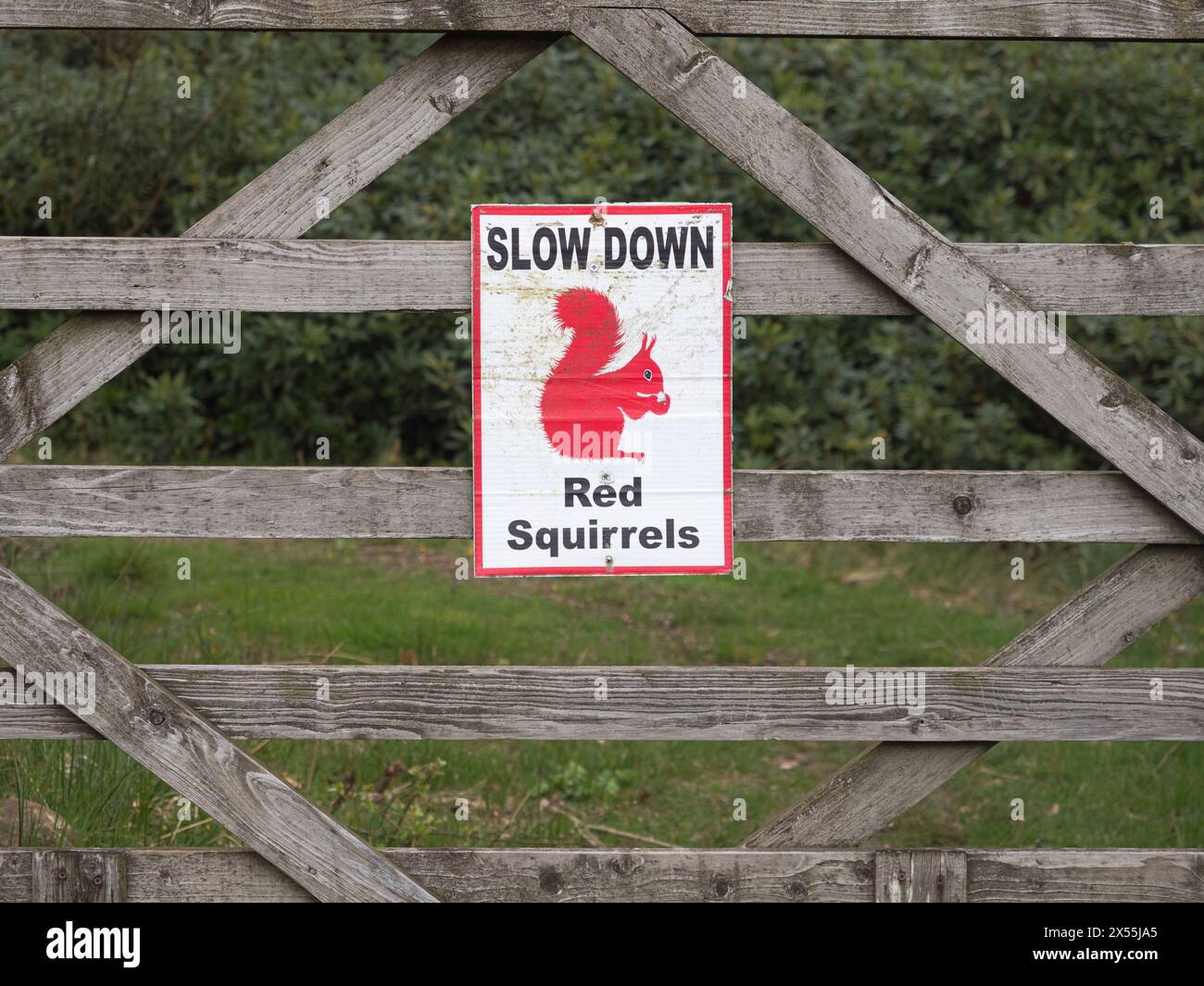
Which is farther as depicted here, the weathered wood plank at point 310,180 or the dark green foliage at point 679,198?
the dark green foliage at point 679,198

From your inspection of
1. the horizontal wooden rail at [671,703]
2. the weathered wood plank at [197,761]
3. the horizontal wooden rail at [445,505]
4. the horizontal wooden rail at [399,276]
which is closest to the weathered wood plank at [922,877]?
the horizontal wooden rail at [671,703]

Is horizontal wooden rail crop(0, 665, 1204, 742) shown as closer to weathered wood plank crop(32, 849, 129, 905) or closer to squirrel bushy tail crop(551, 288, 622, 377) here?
weathered wood plank crop(32, 849, 129, 905)

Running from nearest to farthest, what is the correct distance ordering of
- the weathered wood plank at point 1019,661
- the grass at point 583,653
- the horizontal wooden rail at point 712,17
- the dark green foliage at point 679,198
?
1. the horizontal wooden rail at point 712,17
2. the weathered wood plank at point 1019,661
3. the grass at point 583,653
4. the dark green foliage at point 679,198

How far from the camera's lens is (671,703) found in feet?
11.1

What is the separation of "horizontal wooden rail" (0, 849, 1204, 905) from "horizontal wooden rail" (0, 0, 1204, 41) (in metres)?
2.11

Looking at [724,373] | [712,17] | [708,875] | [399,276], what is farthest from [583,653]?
[712,17]

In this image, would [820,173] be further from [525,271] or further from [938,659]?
[938,659]

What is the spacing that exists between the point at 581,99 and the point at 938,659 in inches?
174

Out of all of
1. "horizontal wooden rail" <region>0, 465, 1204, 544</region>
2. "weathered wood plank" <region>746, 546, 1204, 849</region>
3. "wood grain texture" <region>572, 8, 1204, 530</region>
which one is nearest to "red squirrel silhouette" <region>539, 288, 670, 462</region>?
"horizontal wooden rail" <region>0, 465, 1204, 544</region>

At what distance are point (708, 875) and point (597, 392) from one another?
130cm

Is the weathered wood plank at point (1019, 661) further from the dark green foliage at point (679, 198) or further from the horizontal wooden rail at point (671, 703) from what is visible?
the dark green foliage at point (679, 198)

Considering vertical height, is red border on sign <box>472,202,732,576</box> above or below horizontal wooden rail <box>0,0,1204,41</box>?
below

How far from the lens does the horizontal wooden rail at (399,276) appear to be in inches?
127

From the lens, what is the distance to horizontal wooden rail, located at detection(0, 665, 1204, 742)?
11.1ft
